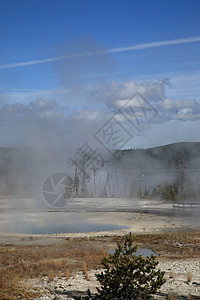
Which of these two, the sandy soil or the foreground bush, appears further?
the sandy soil

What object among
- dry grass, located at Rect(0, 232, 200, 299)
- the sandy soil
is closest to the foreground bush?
the sandy soil

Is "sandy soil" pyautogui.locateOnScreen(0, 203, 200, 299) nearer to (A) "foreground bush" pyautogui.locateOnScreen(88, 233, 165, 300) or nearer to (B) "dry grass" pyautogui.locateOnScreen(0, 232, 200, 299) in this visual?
(B) "dry grass" pyautogui.locateOnScreen(0, 232, 200, 299)

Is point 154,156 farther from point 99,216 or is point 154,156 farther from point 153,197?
point 99,216

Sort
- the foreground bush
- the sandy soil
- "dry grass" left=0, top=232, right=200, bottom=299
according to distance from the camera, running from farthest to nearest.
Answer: "dry grass" left=0, top=232, right=200, bottom=299 < the sandy soil < the foreground bush

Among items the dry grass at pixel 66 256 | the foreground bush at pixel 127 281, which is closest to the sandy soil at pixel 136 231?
the dry grass at pixel 66 256

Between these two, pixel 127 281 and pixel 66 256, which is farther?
pixel 66 256

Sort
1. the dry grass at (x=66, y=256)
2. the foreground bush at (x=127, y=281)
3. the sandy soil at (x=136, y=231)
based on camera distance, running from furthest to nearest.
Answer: the dry grass at (x=66, y=256) → the sandy soil at (x=136, y=231) → the foreground bush at (x=127, y=281)

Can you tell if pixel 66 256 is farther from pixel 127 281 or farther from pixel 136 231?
pixel 136 231

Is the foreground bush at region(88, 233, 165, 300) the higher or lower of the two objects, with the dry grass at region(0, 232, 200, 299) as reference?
higher

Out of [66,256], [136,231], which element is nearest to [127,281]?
[66,256]

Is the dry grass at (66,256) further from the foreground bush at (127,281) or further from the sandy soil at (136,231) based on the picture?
the foreground bush at (127,281)

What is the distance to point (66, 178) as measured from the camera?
1993 inches

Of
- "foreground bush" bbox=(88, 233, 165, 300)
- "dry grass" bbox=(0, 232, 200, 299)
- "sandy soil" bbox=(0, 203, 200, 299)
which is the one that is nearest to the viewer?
"foreground bush" bbox=(88, 233, 165, 300)

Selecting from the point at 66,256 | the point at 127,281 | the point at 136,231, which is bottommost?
the point at 136,231
